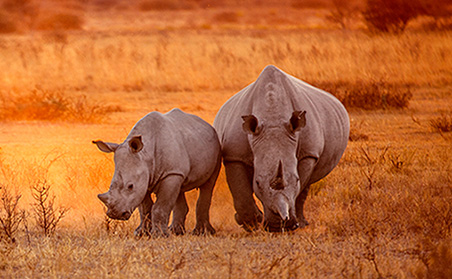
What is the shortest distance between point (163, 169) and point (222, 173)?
2.68 meters

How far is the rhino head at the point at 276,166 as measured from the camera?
21.3ft

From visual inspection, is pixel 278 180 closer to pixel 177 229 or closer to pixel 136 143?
pixel 136 143

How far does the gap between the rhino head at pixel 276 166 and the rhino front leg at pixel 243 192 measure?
0.41m

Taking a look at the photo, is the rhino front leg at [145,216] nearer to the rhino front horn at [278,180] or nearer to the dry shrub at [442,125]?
the rhino front horn at [278,180]

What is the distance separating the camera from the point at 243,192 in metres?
7.12

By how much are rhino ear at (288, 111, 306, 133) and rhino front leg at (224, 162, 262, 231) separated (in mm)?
680

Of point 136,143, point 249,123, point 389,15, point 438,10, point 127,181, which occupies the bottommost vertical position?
point 438,10

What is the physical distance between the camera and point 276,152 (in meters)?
6.58

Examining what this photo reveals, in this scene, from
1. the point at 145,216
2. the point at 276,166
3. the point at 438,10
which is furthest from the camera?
the point at 438,10

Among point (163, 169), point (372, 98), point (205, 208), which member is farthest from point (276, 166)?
point (372, 98)

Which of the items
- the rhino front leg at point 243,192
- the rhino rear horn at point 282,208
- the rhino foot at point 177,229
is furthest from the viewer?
the rhino foot at point 177,229

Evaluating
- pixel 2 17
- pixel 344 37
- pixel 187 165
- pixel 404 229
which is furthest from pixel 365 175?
pixel 2 17

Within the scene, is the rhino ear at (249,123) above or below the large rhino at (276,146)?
above

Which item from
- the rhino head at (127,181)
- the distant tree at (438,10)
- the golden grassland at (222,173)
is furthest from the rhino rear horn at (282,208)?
the distant tree at (438,10)
